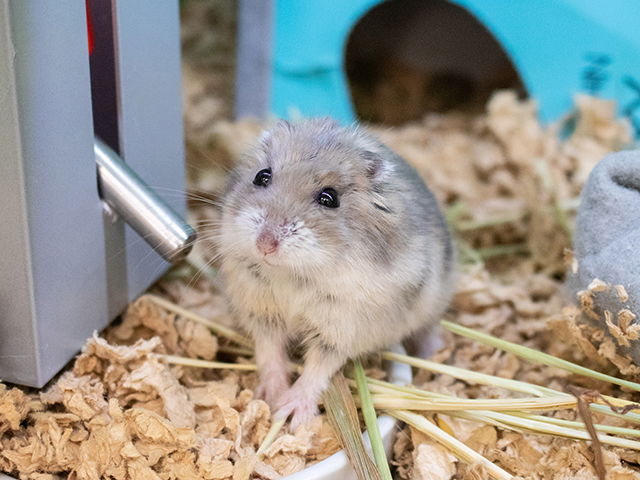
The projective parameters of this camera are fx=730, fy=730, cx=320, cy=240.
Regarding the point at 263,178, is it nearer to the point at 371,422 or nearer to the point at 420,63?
the point at 371,422

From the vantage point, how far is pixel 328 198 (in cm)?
188

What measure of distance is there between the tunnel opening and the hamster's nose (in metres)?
2.23

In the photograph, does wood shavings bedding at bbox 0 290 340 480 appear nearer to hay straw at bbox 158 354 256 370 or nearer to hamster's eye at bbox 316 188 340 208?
hay straw at bbox 158 354 256 370

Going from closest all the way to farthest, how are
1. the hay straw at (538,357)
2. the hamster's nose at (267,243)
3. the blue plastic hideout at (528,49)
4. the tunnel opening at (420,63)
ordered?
the hamster's nose at (267,243) → the hay straw at (538,357) → the blue plastic hideout at (528,49) → the tunnel opening at (420,63)

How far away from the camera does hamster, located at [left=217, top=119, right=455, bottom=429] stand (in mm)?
1811

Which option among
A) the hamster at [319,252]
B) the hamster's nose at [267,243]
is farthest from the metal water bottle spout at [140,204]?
the hamster's nose at [267,243]

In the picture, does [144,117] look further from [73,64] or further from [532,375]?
[532,375]

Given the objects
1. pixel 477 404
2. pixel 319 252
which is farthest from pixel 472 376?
pixel 319 252

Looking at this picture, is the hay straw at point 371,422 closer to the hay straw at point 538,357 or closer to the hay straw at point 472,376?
the hay straw at point 472,376

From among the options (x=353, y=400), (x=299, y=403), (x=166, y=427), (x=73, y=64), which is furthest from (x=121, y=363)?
(x=73, y=64)

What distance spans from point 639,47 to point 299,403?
2.14m

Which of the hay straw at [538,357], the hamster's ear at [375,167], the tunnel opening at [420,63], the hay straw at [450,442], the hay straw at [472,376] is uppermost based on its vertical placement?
the hamster's ear at [375,167]

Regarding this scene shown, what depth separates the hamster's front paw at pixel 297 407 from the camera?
1985mm

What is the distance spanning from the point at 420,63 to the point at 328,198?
97.5 inches
